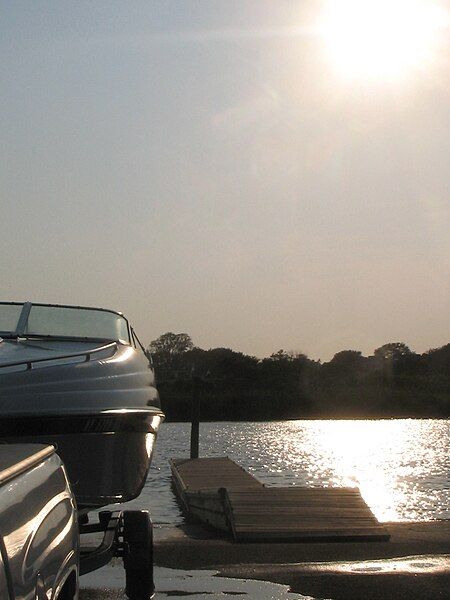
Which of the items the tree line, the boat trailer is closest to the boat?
the boat trailer

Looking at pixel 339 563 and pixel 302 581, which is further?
pixel 339 563

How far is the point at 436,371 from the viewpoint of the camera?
389 ft

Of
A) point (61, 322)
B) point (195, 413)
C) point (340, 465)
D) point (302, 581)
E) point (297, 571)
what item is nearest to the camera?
point (302, 581)

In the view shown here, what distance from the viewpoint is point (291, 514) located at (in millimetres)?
13000

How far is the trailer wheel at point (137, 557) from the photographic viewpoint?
8.50 m

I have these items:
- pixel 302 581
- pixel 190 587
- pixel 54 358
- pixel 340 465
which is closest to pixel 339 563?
pixel 302 581

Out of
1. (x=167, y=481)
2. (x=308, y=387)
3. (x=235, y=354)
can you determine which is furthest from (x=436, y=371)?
(x=167, y=481)

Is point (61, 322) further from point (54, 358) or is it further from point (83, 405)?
point (83, 405)

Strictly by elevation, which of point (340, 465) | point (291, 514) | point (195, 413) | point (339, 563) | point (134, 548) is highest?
point (134, 548)

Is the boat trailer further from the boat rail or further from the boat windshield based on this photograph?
the boat windshield

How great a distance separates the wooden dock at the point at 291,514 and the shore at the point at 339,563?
23 centimetres

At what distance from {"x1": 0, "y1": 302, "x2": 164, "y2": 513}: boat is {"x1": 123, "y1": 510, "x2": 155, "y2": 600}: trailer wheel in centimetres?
21

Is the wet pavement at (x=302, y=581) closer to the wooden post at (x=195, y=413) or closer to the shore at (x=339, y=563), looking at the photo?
the shore at (x=339, y=563)

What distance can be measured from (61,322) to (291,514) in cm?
453
